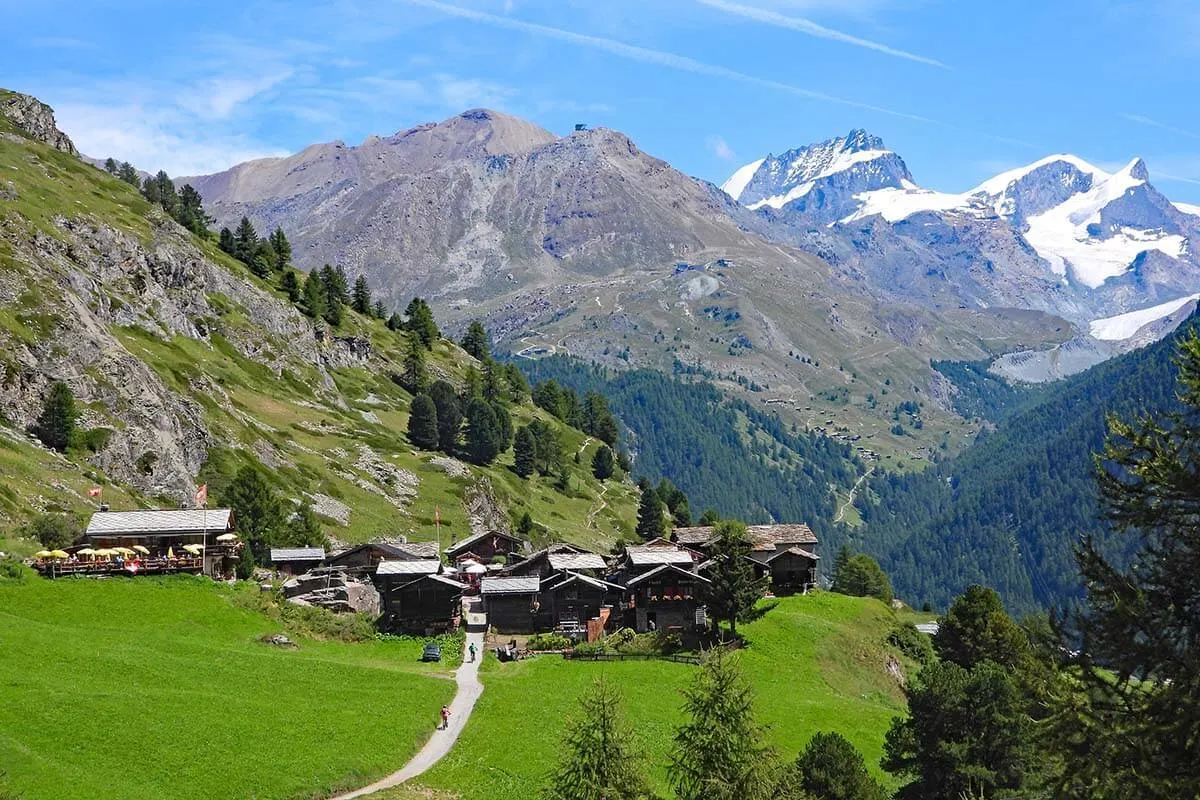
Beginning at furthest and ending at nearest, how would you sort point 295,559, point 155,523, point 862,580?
point 862,580 < point 295,559 < point 155,523

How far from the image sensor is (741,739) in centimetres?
4316

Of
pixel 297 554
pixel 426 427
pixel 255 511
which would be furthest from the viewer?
pixel 426 427

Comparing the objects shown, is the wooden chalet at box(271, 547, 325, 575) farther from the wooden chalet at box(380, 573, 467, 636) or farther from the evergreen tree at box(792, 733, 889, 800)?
the evergreen tree at box(792, 733, 889, 800)

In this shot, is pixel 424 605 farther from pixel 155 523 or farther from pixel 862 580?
pixel 862 580

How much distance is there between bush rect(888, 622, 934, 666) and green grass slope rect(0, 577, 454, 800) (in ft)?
167

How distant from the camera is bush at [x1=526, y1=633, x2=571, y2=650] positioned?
3425 inches

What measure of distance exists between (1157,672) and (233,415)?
152889 millimetres

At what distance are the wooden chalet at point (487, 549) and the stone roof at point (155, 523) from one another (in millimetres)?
44447

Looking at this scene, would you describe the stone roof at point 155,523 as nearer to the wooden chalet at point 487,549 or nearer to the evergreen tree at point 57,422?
the evergreen tree at point 57,422

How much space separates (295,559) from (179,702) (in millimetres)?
63010

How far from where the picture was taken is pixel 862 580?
14962cm

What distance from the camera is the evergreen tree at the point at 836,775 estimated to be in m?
51.8

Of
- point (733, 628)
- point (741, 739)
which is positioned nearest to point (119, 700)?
point (741, 739)

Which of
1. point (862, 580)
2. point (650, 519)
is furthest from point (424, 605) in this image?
point (650, 519)
